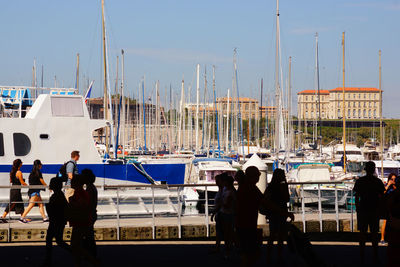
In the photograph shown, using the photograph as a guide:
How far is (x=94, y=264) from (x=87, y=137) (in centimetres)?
993

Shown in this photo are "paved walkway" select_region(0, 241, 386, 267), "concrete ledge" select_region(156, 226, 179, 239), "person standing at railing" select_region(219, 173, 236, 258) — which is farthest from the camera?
"concrete ledge" select_region(156, 226, 179, 239)

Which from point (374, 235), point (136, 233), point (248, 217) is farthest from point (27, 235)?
point (374, 235)

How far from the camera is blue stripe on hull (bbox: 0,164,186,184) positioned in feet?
67.1

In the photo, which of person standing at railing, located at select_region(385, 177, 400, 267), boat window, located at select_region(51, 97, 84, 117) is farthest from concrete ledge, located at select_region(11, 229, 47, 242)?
person standing at railing, located at select_region(385, 177, 400, 267)

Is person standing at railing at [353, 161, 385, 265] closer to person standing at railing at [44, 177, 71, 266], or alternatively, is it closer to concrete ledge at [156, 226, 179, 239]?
person standing at railing at [44, 177, 71, 266]

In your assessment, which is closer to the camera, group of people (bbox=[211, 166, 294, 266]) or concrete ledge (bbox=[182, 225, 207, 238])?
group of people (bbox=[211, 166, 294, 266])

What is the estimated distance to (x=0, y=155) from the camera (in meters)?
20.1

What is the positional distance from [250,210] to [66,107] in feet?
37.8

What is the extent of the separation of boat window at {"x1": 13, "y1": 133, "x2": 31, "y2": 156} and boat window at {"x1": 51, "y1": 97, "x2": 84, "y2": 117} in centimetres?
111

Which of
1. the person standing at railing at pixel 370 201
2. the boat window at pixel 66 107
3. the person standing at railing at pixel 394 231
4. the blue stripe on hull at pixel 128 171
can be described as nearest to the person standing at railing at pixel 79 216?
the person standing at railing at pixel 394 231

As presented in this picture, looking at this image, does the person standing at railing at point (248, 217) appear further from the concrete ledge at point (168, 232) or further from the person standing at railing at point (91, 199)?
the concrete ledge at point (168, 232)

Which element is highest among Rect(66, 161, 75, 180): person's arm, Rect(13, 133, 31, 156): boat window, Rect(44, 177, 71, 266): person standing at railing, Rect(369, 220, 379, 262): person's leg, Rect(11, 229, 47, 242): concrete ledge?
Rect(13, 133, 31, 156): boat window

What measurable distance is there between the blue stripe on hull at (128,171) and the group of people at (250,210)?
306 inches

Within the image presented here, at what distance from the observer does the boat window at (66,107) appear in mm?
20844
